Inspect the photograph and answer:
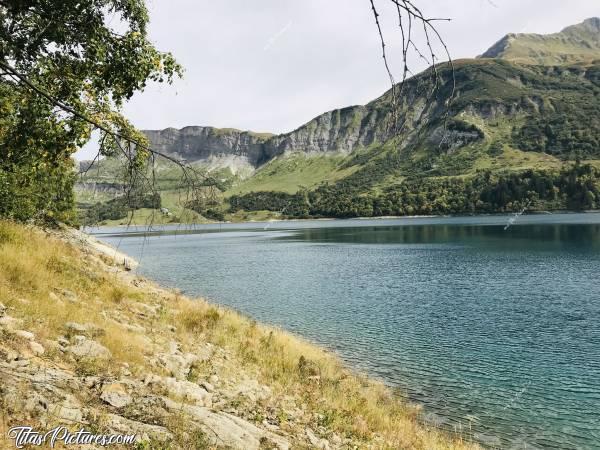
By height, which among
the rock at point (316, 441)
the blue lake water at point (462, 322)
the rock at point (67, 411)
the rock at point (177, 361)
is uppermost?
the rock at point (67, 411)

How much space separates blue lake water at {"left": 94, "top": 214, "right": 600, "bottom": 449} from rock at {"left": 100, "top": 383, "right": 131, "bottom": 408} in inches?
115

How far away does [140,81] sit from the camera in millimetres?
12109

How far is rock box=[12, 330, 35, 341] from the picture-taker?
945 cm

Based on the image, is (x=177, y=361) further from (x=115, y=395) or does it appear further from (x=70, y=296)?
(x=115, y=395)

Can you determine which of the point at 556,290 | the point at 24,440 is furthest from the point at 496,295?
the point at 24,440

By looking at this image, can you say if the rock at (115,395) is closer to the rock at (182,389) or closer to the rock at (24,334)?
the rock at (182,389)

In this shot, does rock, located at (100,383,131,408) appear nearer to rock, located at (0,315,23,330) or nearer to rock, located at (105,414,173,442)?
rock, located at (105,414,173,442)

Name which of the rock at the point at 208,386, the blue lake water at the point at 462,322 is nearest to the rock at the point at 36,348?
the blue lake water at the point at 462,322

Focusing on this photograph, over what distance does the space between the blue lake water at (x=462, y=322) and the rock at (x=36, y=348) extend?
3185 mm

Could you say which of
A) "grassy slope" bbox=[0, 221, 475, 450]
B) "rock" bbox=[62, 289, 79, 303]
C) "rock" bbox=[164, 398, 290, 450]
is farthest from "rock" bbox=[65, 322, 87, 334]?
"rock" bbox=[164, 398, 290, 450]

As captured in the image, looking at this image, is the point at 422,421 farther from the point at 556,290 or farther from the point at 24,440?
the point at 556,290

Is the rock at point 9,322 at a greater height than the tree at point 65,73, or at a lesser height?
lesser

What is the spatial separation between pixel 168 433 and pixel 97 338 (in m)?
5.66

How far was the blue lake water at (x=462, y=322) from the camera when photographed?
757 inches
